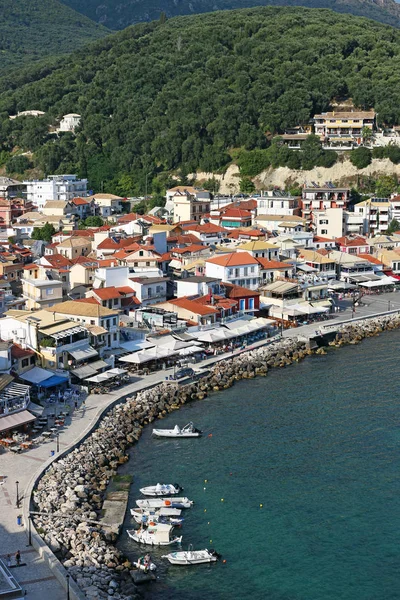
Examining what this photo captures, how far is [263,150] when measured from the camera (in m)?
62.0

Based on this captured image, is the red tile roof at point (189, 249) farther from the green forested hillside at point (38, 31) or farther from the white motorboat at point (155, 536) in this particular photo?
the green forested hillside at point (38, 31)

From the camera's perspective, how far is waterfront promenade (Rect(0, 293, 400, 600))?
15789mm

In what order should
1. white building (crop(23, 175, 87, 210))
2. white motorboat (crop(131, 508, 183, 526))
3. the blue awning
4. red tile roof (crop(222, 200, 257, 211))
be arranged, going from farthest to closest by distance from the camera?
white building (crop(23, 175, 87, 210)) < red tile roof (crop(222, 200, 257, 211)) < the blue awning < white motorboat (crop(131, 508, 183, 526))

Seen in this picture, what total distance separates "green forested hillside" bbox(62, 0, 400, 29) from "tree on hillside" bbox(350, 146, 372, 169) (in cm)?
12711

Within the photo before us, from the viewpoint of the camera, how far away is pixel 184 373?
28328 millimetres

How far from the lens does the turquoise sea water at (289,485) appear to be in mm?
16969

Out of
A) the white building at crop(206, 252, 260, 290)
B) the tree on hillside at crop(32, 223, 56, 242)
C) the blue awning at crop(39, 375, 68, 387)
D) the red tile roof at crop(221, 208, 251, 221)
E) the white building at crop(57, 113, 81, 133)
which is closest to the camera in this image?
the blue awning at crop(39, 375, 68, 387)

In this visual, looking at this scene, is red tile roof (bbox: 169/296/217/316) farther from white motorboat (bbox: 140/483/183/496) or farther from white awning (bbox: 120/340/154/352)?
white motorboat (bbox: 140/483/183/496)

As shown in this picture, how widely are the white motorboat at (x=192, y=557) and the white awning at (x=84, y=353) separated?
1046cm

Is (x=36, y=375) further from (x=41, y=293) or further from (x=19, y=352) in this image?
(x=41, y=293)

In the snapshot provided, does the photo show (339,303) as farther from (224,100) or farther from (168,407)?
(224,100)

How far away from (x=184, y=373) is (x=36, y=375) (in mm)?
5121

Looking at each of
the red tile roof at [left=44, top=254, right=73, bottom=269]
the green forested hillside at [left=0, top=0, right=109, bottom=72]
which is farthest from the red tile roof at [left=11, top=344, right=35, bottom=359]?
the green forested hillside at [left=0, top=0, right=109, bottom=72]

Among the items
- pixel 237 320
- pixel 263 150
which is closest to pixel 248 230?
pixel 237 320
